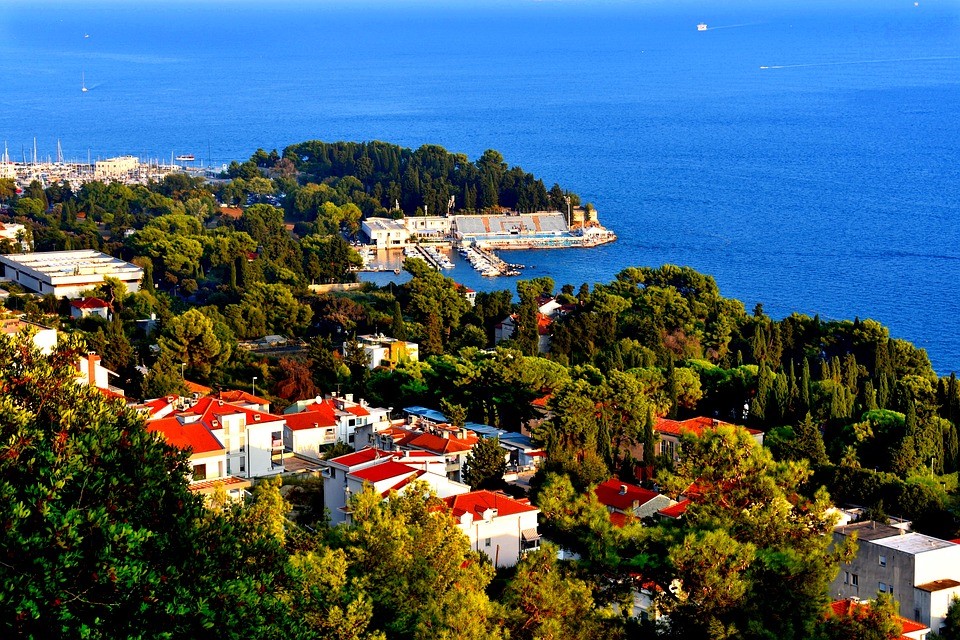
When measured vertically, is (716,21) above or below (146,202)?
above

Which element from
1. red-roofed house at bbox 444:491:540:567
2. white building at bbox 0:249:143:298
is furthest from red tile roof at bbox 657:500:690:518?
white building at bbox 0:249:143:298

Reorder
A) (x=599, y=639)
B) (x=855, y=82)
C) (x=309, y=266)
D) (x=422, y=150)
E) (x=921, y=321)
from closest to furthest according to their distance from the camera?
1. (x=599, y=639)
2. (x=921, y=321)
3. (x=309, y=266)
4. (x=422, y=150)
5. (x=855, y=82)

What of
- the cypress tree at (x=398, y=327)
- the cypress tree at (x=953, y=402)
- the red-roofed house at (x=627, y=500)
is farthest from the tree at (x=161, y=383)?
the cypress tree at (x=953, y=402)

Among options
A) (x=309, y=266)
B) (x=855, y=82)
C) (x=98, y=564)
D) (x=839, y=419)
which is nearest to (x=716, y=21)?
(x=855, y=82)

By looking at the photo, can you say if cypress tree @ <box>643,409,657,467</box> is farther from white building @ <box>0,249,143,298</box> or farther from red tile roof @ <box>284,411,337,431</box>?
white building @ <box>0,249,143,298</box>

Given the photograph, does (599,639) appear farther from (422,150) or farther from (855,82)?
(855,82)

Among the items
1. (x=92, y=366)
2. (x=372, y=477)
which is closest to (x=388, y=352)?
(x=92, y=366)
